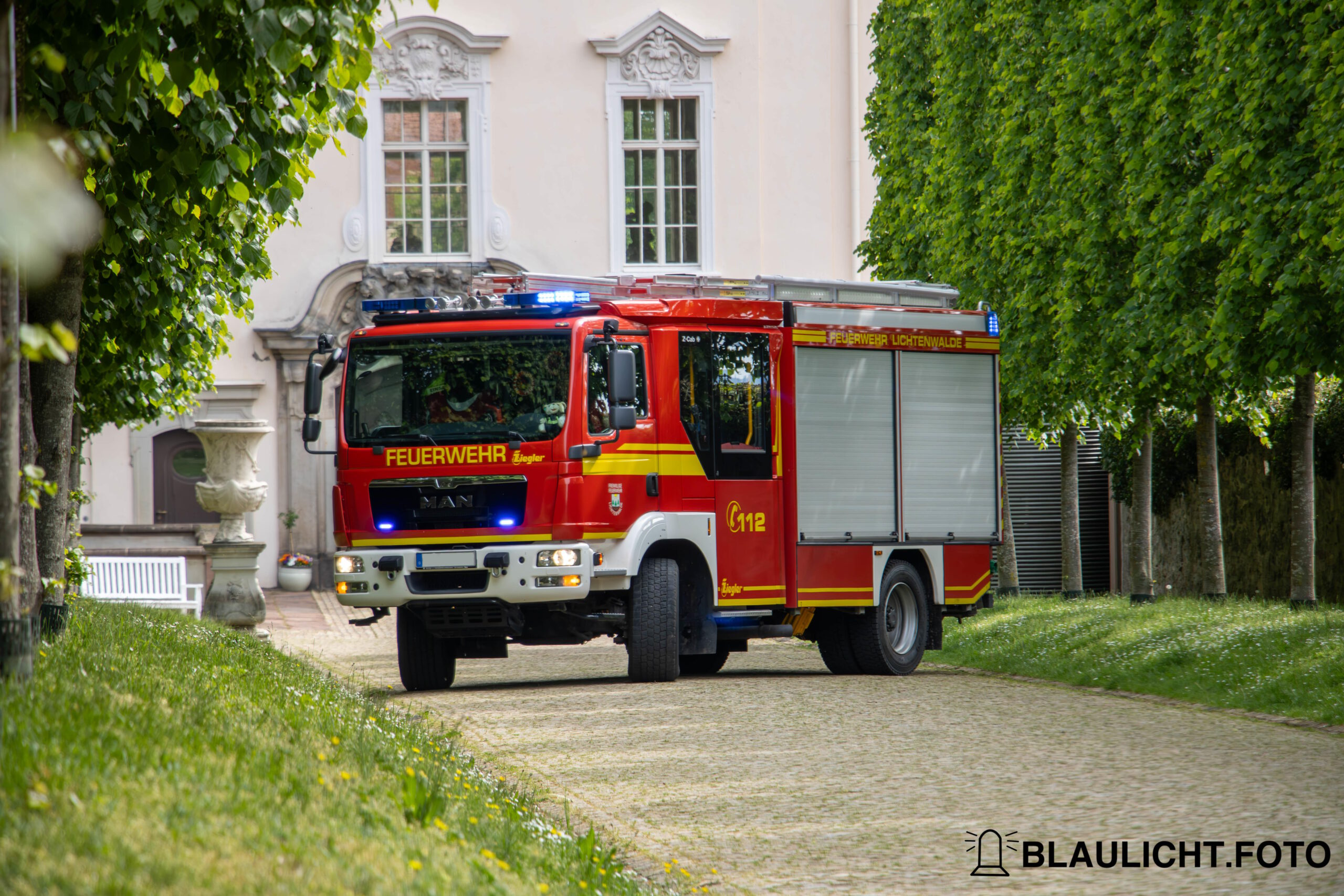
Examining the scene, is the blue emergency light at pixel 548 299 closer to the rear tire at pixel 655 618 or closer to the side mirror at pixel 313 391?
the side mirror at pixel 313 391

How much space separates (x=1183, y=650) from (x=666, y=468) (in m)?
4.53

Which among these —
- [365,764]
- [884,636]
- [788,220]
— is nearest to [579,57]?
[788,220]

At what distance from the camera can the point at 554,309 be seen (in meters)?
13.0

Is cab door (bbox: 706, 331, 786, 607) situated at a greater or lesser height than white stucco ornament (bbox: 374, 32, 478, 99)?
lesser

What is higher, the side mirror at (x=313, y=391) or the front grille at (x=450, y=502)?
the side mirror at (x=313, y=391)

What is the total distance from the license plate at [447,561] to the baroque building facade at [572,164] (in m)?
16.4

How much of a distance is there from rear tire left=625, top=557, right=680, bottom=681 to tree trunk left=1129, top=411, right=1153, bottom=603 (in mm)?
8728

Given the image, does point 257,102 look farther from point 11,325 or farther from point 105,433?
point 105,433

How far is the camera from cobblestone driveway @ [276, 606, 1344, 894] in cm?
641

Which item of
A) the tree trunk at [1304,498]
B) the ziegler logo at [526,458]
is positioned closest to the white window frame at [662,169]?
the tree trunk at [1304,498]

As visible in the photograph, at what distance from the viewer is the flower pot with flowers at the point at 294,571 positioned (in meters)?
27.9

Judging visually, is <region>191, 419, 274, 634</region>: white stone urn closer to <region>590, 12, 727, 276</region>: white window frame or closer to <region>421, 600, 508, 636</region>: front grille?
<region>421, 600, 508, 636</region>: front grille

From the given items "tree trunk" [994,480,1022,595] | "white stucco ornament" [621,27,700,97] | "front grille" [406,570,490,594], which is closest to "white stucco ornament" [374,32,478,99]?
"white stucco ornament" [621,27,700,97]

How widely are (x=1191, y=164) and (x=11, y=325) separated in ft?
42.6
